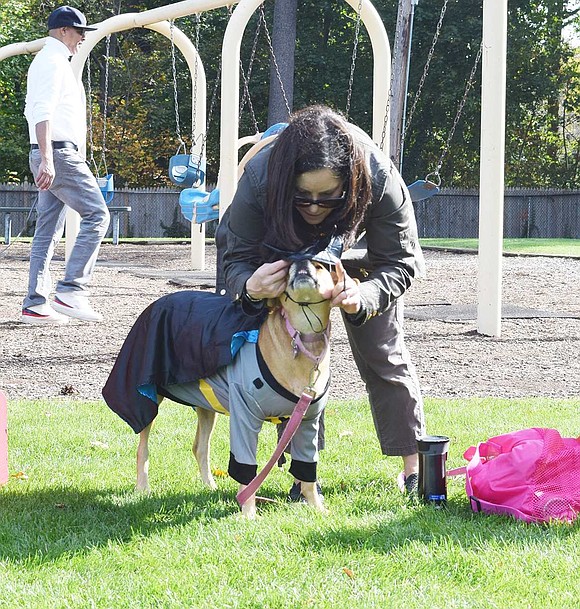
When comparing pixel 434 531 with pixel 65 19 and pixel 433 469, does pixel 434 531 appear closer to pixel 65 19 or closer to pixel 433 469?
pixel 433 469

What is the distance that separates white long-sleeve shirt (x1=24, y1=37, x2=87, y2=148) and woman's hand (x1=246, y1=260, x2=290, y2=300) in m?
5.45

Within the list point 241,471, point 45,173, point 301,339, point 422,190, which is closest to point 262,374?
point 301,339

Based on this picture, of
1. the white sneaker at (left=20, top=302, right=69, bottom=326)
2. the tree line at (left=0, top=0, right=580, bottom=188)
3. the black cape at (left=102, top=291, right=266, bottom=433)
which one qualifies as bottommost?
the white sneaker at (left=20, top=302, right=69, bottom=326)

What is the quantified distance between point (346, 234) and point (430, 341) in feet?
16.9

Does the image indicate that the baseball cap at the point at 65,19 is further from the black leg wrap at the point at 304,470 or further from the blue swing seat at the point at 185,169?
the black leg wrap at the point at 304,470

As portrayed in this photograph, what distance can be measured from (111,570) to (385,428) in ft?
5.13

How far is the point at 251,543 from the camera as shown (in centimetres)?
353

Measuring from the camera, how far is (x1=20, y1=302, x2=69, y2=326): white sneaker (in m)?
9.29

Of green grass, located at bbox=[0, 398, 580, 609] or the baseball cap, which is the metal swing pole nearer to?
the baseball cap

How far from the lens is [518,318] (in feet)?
33.5

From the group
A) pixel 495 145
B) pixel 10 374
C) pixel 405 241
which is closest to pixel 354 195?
pixel 405 241

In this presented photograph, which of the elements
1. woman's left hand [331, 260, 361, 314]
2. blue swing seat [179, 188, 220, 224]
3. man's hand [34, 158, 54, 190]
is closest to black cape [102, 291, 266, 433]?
woman's left hand [331, 260, 361, 314]

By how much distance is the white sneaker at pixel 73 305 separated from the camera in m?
9.10

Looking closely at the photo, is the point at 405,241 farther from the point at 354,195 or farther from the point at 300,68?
the point at 300,68
